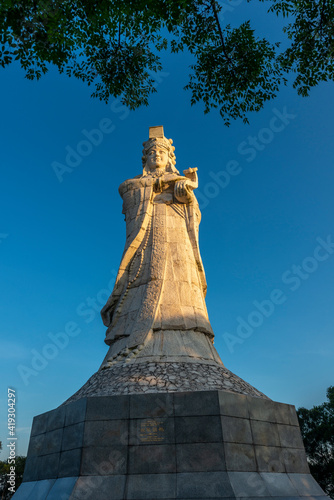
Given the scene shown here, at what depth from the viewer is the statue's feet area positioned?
7.11m

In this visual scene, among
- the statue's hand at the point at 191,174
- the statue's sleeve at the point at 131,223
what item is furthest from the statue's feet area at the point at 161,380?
the statue's hand at the point at 191,174

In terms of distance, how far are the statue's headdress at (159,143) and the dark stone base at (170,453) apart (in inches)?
296

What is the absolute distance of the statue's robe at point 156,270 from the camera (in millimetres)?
8922

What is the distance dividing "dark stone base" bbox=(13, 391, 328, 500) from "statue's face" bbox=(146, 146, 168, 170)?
7176mm

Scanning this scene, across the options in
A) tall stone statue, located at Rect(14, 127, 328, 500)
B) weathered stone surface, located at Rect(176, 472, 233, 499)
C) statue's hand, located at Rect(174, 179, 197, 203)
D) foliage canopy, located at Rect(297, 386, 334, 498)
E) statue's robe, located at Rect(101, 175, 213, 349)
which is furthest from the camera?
foliage canopy, located at Rect(297, 386, 334, 498)

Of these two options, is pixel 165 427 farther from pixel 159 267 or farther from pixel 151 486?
pixel 159 267

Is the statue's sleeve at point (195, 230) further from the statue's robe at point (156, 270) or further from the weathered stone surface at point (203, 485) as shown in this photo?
the weathered stone surface at point (203, 485)

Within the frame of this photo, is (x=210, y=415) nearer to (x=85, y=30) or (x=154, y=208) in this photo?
(x=154, y=208)

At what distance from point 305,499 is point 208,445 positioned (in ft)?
6.25

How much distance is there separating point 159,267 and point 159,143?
4540 mm

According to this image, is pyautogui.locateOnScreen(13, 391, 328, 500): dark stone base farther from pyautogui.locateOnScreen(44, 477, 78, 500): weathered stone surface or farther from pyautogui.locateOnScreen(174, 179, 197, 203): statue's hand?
pyautogui.locateOnScreen(174, 179, 197, 203): statue's hand

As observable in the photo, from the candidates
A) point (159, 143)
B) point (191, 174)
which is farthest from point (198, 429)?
point (159, 143)

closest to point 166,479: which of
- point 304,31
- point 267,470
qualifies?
point 267,470

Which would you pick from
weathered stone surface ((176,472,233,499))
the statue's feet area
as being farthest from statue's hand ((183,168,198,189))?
weathered stone surface ((176,472,233,499))
